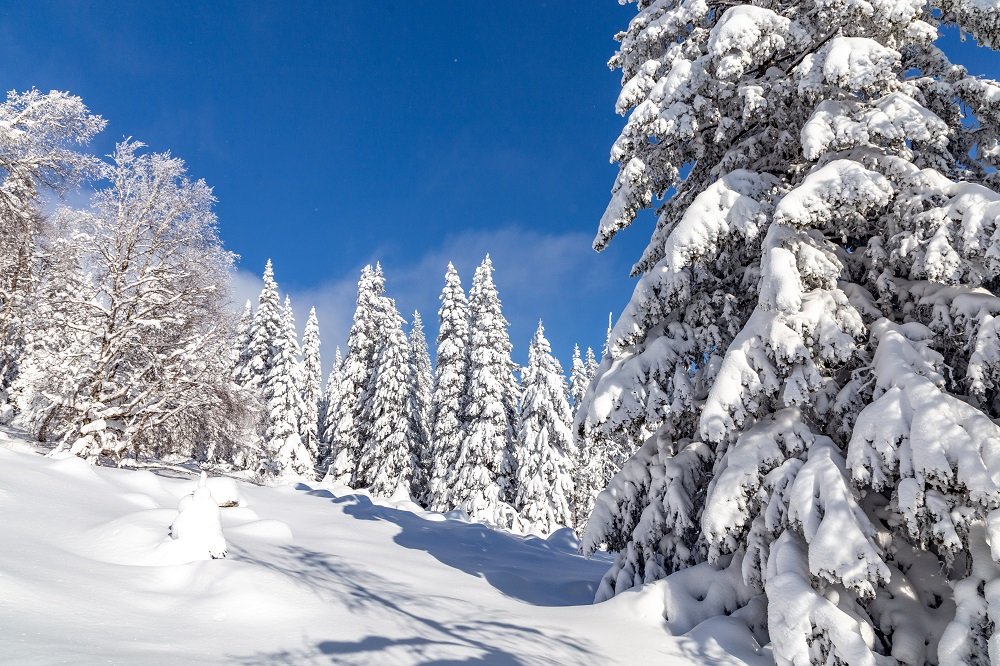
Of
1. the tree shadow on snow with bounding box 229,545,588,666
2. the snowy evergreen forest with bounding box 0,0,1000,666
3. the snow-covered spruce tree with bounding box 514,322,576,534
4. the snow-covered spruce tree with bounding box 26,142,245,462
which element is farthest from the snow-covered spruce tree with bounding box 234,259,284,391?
the tree shadow on snow with bounding box 229,545,588,666

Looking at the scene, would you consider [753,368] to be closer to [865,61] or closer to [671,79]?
[865,61]

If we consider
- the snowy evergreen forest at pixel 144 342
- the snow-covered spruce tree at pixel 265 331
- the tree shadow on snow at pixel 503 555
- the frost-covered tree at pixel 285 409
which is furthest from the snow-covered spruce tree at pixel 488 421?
the snow-covered spruce tree at pixel 265 331

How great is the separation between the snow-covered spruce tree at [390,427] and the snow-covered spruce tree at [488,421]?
3.58 meters

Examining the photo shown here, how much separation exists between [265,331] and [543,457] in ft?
71.1

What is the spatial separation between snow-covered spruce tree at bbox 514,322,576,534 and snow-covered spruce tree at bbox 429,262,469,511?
3395 mm

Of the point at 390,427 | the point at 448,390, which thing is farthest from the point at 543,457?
the point at 390,427

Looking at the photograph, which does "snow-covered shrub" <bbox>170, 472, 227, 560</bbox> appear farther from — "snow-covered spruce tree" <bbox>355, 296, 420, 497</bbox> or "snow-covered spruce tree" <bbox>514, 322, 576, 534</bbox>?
"snow-covered spruce tree" <bbox>355, 296, 420, 497</bbox>

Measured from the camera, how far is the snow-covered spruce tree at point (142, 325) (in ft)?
44.2

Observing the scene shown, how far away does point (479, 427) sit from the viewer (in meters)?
26.7

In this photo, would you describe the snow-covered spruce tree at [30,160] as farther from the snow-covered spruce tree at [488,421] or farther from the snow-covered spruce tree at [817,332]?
the snow-covered spruce tree at [488,421]

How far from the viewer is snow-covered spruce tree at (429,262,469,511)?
27.8m

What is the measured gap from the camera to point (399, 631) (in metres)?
4.94

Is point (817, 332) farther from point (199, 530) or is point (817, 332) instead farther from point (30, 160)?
point (30, 160)

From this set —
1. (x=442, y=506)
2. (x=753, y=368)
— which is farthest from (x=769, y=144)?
(x=442, y=506)
